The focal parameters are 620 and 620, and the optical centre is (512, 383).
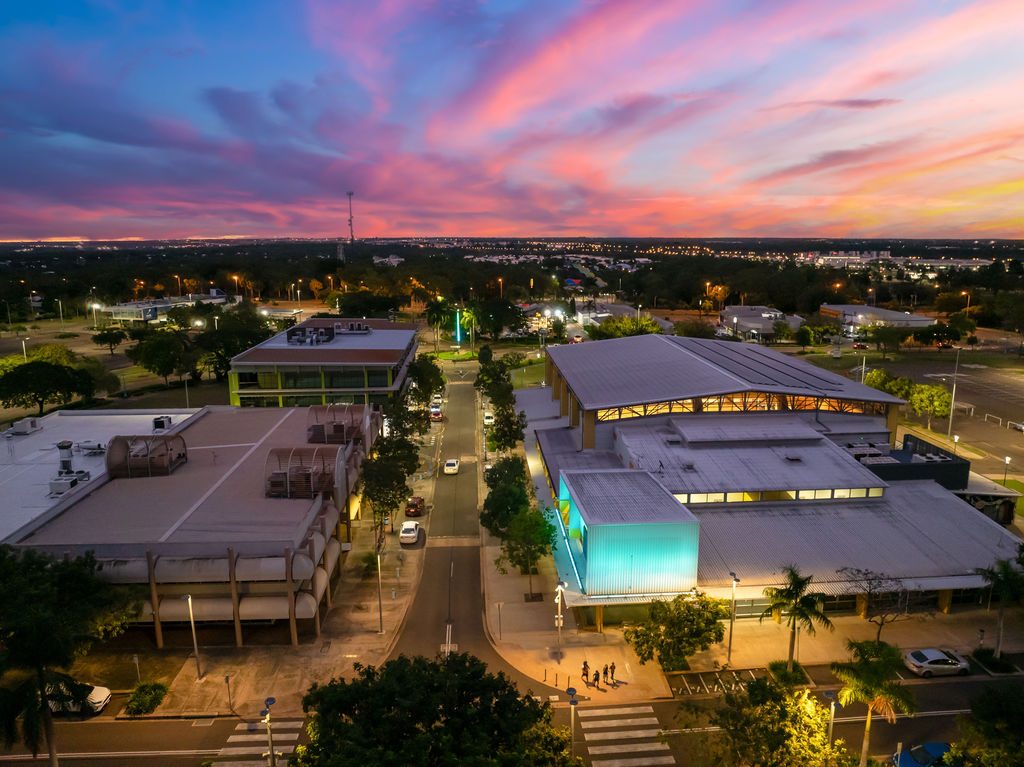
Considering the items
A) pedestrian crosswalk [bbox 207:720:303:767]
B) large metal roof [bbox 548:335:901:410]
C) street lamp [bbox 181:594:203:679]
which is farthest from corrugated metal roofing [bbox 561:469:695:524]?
street lamp [bbox 181:594:203:679]

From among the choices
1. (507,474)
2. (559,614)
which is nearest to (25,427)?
(507,474)

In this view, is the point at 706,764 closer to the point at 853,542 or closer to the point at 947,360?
the point at 853,542

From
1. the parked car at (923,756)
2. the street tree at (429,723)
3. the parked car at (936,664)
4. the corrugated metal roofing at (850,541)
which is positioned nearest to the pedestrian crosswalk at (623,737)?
the street tree at (429,723)

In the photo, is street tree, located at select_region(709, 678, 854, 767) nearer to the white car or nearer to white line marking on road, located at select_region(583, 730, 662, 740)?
white line marking on road, located at select_region(583, 730, 662, 740)

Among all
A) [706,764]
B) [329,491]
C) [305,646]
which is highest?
[329,491]

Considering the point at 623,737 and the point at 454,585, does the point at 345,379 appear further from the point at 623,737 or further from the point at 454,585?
the point at 623,737

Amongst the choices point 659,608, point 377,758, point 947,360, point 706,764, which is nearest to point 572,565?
point 659,608
